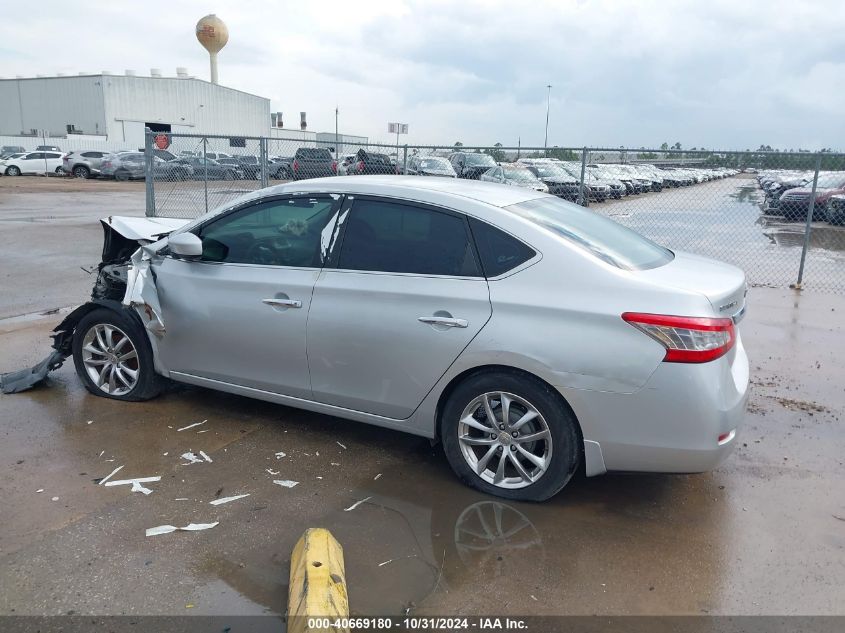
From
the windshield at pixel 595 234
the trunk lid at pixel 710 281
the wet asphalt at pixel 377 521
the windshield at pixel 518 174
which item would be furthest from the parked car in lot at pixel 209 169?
the trunk lid at pixel 710 281

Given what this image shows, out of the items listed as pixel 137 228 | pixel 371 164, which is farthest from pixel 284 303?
pixel 371 164

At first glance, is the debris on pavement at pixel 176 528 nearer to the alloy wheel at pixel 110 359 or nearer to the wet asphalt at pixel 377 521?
the wet asphalt at pixel 377 521

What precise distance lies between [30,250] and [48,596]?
34.7 feet

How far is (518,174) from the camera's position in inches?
707

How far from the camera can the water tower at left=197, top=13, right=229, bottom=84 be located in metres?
64.6

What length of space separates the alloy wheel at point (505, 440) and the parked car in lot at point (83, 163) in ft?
121

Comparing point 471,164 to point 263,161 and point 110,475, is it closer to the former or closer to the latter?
point 263,161

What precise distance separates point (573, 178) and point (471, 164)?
9.39 ft

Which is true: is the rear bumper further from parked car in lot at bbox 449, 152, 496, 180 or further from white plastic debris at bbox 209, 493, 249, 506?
parked car in lot at bbox 449, 152, 496, 180

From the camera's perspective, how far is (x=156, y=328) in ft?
15.6

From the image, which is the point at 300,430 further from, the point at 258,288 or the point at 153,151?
the point at 153,151

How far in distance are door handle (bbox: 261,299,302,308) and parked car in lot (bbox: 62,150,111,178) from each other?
35.6 meters

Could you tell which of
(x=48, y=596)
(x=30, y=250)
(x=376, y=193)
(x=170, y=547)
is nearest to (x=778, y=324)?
(x=376, y=193)

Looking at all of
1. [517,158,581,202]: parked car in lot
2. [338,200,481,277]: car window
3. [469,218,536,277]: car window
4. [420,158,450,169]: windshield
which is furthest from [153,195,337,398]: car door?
[517,158,581,202]: parked car in lot
